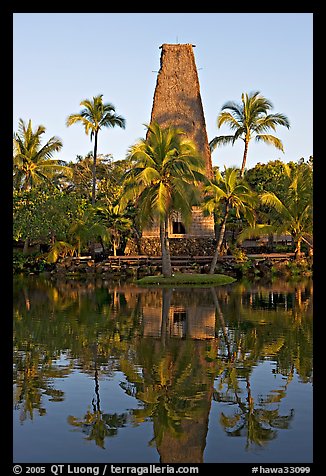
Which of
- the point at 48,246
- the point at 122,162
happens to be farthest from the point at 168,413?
the point at 122,162

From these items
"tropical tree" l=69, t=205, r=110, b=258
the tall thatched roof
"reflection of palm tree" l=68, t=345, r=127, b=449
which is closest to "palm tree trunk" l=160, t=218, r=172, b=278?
"tropical tree" l=69, t=205, r=110, b=258

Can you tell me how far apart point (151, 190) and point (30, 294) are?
6.55 meters

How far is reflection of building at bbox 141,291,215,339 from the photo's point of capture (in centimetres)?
1420

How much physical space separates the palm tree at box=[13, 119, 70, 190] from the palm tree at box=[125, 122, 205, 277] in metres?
13.9

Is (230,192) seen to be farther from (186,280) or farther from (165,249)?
(186,280)

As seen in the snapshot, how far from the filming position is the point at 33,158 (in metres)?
38.4

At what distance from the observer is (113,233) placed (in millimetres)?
36375

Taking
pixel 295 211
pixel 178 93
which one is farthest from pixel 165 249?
pixel 178 93

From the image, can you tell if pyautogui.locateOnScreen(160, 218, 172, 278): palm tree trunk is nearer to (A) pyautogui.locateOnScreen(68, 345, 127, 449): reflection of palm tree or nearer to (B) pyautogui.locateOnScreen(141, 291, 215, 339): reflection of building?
(B) pyautogui.locateOnScreen(141, 291, 215, 339): reflection of building

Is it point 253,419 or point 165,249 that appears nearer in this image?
point 253,419

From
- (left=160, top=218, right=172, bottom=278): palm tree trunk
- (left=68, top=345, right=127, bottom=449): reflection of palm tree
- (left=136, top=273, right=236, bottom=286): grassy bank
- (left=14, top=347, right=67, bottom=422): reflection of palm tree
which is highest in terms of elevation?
(left=160, top=218, right=172, bottom=278): palm tree trunk

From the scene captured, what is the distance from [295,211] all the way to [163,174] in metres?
9.78

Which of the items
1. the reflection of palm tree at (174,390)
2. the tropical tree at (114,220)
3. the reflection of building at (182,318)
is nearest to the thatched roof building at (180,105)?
the tropical tree at (114,220)
